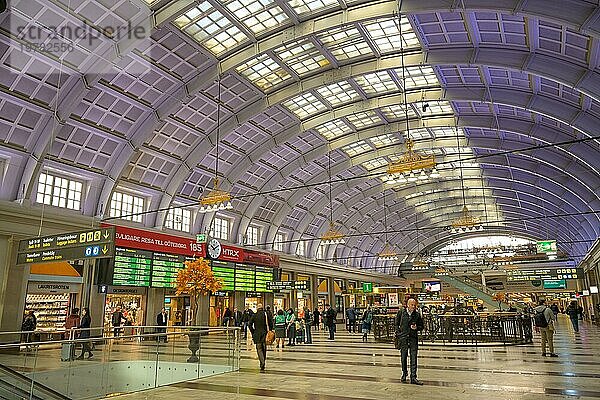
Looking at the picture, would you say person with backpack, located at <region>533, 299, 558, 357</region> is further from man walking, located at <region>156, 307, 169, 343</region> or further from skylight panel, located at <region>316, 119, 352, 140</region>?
skylight panel, located at <region>316, 119, 352, 140</region>

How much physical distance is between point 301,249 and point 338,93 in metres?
18.9

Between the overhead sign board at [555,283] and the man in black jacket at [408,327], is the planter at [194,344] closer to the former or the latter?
the man in black jacket at [408,327]

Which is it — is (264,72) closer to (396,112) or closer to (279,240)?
(396,112)

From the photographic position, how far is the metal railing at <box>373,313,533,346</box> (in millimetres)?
17391

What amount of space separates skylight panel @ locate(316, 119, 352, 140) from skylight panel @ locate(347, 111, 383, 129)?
0.57 m

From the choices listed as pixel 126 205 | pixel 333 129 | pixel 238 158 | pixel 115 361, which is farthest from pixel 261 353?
pixel 333 129

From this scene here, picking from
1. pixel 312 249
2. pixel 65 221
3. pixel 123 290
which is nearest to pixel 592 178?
pixel 312 249

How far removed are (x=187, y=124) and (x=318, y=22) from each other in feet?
30.3

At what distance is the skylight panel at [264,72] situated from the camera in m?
19.9

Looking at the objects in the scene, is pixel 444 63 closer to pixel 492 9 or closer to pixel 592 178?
pixel 492 9

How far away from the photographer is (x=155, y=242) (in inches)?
912

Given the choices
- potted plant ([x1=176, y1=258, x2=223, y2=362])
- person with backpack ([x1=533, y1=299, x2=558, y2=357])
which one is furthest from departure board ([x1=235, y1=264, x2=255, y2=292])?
person with backpack ([x1=533, y1=299, x2=558, y2=357])

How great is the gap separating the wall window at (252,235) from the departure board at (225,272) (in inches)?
175

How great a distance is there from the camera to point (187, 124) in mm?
22703
